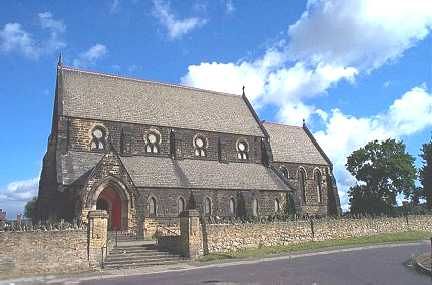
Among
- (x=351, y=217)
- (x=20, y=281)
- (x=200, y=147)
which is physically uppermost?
(x=200, y=147)

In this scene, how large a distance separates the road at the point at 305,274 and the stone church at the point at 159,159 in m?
12.4

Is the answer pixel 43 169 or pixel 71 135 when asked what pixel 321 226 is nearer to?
pixel 71 135

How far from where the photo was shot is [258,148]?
4534 centimetres

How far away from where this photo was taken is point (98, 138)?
37094 millimetres

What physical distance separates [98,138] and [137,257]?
15226 millimetres

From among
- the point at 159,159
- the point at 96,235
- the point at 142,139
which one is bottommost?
the point at 96,235

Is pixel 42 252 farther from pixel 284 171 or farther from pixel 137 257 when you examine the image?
pixel 284 171

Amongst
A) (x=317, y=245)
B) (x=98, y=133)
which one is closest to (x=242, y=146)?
(x=98, y=133)

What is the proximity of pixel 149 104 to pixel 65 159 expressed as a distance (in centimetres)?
1081

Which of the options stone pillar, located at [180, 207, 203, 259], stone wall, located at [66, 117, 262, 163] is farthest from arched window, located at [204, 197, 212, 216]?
stone pillar, located at [180, 207, 203, 259]

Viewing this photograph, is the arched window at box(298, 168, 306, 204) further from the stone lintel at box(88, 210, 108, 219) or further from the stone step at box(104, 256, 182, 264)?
the stone lintel at box(88, 210, 108, 219)

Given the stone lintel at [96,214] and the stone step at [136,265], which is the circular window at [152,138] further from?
the stone lintel at [96,214]

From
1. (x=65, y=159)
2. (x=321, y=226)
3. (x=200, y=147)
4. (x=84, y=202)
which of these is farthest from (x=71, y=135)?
(x=321, y=226)

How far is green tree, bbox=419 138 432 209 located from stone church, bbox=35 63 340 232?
56.2 ft
